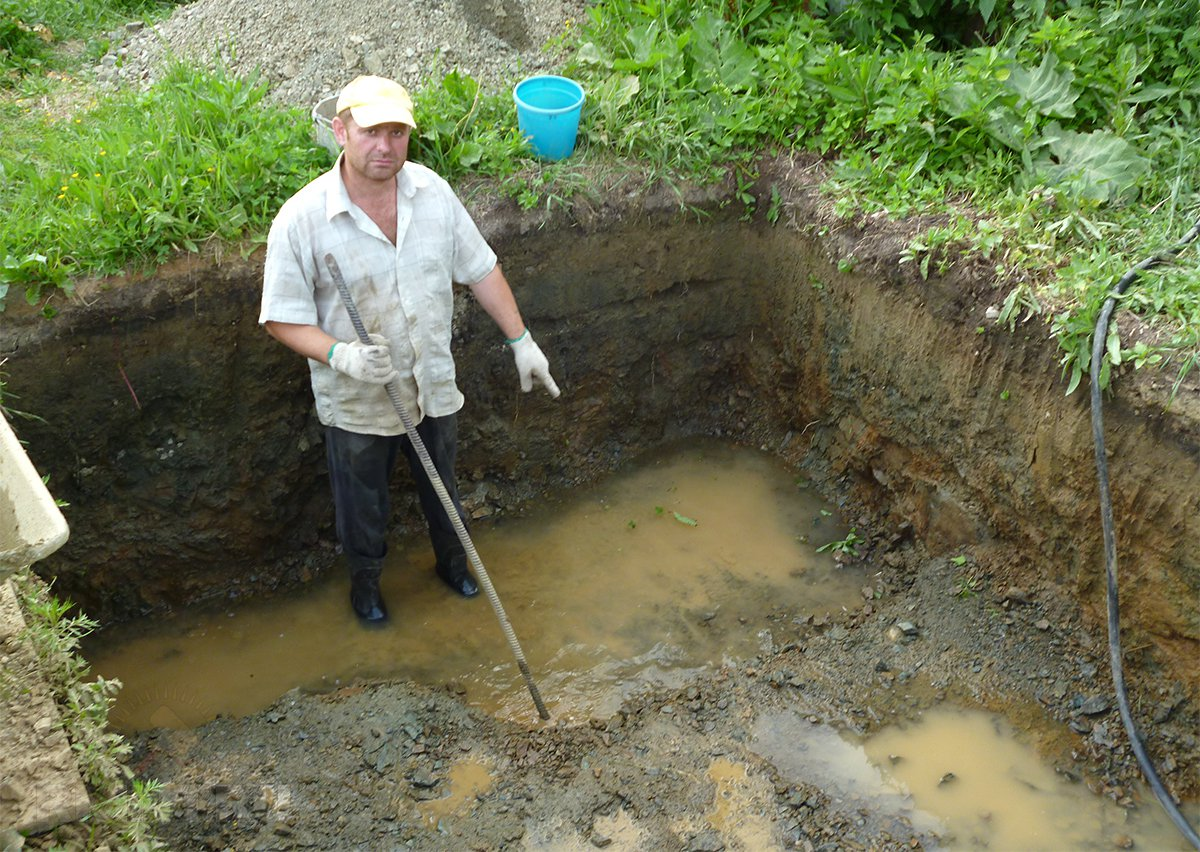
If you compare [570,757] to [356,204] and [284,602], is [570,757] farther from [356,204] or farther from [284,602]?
[356,204]

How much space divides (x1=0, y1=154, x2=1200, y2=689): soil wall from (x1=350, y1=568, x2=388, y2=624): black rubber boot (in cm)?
39

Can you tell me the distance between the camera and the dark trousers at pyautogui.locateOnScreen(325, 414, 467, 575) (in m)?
3.95

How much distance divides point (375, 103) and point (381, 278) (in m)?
0.59

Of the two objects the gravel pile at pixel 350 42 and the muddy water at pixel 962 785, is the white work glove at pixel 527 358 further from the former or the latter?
the gravel pile at pixel 350 42

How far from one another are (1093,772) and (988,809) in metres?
0.43

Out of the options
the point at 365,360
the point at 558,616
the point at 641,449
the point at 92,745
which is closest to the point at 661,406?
the point at 641,449

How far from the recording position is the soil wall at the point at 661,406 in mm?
3869

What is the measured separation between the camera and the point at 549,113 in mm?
4504

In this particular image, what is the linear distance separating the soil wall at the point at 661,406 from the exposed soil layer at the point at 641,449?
1 centimetres

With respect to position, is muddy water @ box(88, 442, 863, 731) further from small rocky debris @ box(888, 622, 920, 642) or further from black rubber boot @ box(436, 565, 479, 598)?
small rocky debris @ box(888, 622, 920, 642)

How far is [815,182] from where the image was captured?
4.67 metres

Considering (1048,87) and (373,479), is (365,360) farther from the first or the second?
(1048,87)

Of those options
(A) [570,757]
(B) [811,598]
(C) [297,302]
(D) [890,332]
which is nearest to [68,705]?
(C) [297,302]

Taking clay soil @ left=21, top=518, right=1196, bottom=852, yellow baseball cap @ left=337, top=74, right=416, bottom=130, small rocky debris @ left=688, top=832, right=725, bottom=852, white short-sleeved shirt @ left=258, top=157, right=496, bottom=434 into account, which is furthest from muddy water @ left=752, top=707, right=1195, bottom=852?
yellow baseball cap @ left=337, top=74, right=416, bottom=130
